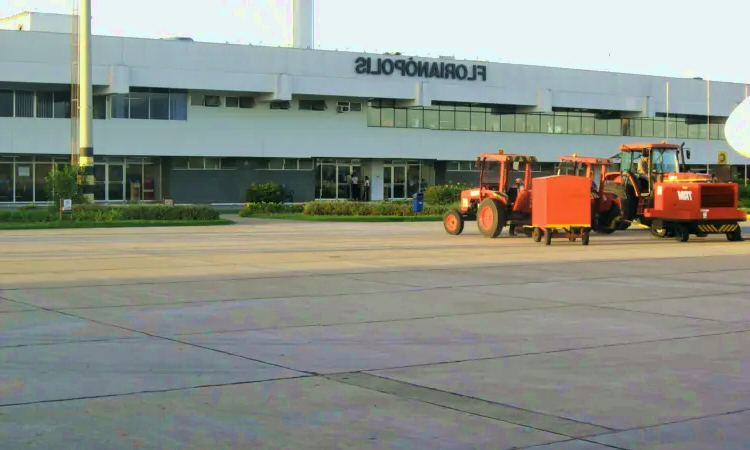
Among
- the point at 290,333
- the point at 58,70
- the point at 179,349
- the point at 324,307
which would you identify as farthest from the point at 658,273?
the point at 58,70

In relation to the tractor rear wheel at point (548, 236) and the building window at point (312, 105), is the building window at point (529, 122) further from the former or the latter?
the tractor rear wheel at point (548, 236)

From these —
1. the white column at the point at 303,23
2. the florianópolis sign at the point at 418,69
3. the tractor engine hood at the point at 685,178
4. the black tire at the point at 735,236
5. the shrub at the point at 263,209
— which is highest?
the white column at the point at 303,23

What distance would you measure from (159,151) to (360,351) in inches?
1771

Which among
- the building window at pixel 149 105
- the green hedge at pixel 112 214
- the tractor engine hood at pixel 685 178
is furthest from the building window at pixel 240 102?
the tractor engine hood at pixel 685 178

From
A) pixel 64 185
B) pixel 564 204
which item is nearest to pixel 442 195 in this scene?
pixel 64 185

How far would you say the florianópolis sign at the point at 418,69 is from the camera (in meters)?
58.8

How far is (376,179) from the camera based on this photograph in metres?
61.7

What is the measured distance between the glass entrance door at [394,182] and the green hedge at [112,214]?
26.7 metres

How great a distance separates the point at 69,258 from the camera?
64.5ft

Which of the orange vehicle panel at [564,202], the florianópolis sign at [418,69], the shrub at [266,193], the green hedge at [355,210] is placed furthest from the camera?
the florianópolis sign at [418,69]

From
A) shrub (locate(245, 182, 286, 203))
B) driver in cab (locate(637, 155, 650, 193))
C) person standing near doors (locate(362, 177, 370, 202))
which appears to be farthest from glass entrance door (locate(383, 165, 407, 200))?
driver in cab (locate(637, 155, 650, 193))

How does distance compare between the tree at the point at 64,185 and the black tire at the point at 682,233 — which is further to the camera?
the tree at the point at 64,185

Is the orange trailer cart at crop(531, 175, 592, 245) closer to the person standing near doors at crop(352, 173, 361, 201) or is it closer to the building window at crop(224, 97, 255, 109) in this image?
the building window at crop(224, 97, 255, 109)

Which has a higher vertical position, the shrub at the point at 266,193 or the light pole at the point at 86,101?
the light pole at the point at 86,101
